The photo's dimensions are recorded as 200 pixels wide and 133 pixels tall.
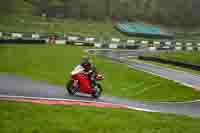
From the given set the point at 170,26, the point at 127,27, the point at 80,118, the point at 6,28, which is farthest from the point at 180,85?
the point at 170,26

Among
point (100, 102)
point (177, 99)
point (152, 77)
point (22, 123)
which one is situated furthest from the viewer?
point (152, 77)

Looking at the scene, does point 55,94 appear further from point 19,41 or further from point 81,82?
point 19,41

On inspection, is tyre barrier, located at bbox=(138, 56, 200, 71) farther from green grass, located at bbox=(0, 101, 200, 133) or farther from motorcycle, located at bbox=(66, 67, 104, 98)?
green grass, located at bbox=(0, 101, 200, 133)

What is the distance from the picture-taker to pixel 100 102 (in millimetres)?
14586

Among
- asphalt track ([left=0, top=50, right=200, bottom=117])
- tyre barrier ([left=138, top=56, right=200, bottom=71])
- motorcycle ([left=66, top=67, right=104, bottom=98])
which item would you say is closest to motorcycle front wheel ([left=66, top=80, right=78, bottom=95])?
motorcycle ([left=66, top=67, right=104, bottom=98])

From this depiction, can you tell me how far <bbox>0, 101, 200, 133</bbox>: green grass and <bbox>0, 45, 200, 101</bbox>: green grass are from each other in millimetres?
9500

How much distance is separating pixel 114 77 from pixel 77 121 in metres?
16.2

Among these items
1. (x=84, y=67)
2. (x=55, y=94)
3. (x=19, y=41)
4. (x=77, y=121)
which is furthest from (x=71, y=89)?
(x=19, y=41)

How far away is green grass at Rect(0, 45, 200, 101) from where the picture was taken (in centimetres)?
2047

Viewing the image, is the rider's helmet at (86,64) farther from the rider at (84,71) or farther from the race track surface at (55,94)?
the race track surface at (55,94)

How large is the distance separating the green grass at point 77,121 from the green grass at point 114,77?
31.2 feet

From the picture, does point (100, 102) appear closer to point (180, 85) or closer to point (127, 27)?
point (180, 85)

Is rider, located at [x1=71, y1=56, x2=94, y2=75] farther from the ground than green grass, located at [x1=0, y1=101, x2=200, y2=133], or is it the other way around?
rider, located at [x1=71, y1=56, x2=94, y2=75]

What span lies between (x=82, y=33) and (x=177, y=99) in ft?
130
